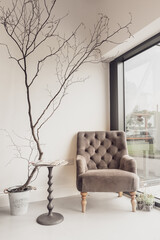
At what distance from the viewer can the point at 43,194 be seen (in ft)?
8.95

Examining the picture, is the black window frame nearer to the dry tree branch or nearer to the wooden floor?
the dry tree branch

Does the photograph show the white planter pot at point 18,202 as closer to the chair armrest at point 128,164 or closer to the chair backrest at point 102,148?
the chair backrest at point 102,148

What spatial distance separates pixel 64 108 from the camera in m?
2.89

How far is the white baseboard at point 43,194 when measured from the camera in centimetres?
254

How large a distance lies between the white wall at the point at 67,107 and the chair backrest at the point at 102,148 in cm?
18

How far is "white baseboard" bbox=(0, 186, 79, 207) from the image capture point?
8.33 feet

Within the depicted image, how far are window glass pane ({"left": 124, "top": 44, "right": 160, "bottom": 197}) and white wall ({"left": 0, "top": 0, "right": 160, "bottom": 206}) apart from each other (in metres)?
0.38

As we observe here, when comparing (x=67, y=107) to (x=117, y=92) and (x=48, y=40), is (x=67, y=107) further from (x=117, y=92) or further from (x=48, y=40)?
(x=48, y=40)

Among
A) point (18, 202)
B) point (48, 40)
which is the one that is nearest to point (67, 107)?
point (48, 40)

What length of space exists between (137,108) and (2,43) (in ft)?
6.68

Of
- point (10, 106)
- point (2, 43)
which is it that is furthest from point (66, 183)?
point (2, 43)

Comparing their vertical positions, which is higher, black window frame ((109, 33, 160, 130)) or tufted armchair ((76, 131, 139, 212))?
black window frame ((109, 33, 160, 130))

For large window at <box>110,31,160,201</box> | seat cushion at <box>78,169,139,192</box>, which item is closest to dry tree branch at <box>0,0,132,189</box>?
large window at <box>110,31,160,201</box>

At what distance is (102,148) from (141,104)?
839mm
